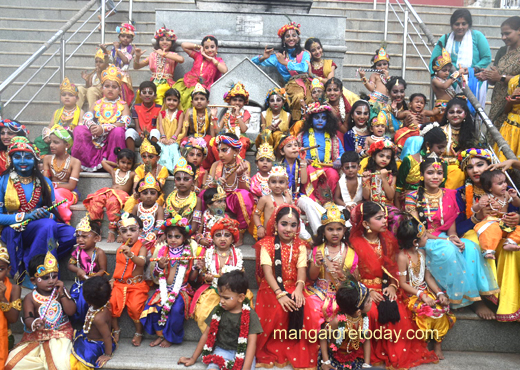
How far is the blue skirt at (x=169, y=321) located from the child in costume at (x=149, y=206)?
2.73 ft

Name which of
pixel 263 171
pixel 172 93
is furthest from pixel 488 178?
pixel 172 93

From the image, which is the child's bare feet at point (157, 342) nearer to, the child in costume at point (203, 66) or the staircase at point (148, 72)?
the staircase at point (148, 72)

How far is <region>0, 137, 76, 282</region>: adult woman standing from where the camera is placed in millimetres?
4305

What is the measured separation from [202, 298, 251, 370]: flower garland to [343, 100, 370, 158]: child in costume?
262cm

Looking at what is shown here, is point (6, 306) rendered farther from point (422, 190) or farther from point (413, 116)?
point (413, 116)

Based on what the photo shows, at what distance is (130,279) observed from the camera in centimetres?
416

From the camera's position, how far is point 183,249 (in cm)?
418

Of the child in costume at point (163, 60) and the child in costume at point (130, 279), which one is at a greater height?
the child in costume at point (163, 60)

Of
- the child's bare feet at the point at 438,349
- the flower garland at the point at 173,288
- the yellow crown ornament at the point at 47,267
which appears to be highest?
the yellow crown ornament at the point at 47,267

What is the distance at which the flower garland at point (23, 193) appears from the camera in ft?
14.6

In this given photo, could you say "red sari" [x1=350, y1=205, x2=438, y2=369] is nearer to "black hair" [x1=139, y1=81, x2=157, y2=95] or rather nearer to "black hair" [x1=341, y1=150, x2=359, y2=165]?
"black hair" [x1=341, y1=150, x2=359, y2=165]

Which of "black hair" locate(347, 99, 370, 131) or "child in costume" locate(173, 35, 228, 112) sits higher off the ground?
"child in costume" locate(173, 35, 228, 112)

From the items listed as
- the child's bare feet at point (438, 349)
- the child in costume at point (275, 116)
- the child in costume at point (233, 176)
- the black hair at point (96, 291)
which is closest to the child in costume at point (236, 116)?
the child in costume at point (275, 116)

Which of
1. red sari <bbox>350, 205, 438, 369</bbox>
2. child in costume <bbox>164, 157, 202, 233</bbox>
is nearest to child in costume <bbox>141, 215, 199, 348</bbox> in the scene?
child in costume <bbox>164, 157, 202, 233</bbox>
